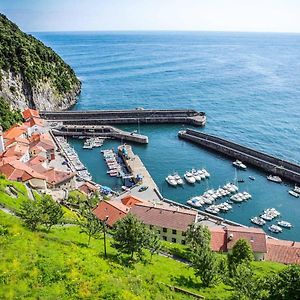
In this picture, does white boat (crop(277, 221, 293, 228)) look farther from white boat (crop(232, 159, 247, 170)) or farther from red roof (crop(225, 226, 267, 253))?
white boat (crop(232, 159, 247, 170))

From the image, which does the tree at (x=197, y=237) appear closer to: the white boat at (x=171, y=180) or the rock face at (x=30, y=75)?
the white boat at (x=171, y=180)

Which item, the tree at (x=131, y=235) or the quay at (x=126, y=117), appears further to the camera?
the quay at (x=126, y=117)

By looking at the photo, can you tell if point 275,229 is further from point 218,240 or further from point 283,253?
point 218,240

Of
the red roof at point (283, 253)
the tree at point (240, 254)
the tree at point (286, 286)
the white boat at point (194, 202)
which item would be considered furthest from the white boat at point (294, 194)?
the tree at point (286, 286)

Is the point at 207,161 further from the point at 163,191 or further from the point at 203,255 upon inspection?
the point at 203,255

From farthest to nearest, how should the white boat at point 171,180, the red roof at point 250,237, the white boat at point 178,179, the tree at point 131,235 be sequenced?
the white boat at point 178,179
the white boat at point 171,180
the red roof at point 250,237
the tree at point 131,235

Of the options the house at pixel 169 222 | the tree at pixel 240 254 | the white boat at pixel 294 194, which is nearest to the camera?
the tree at pixel 240 254

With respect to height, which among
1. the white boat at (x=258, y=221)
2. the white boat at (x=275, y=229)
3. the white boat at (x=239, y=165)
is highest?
the white boat at (x=239, y=165)
